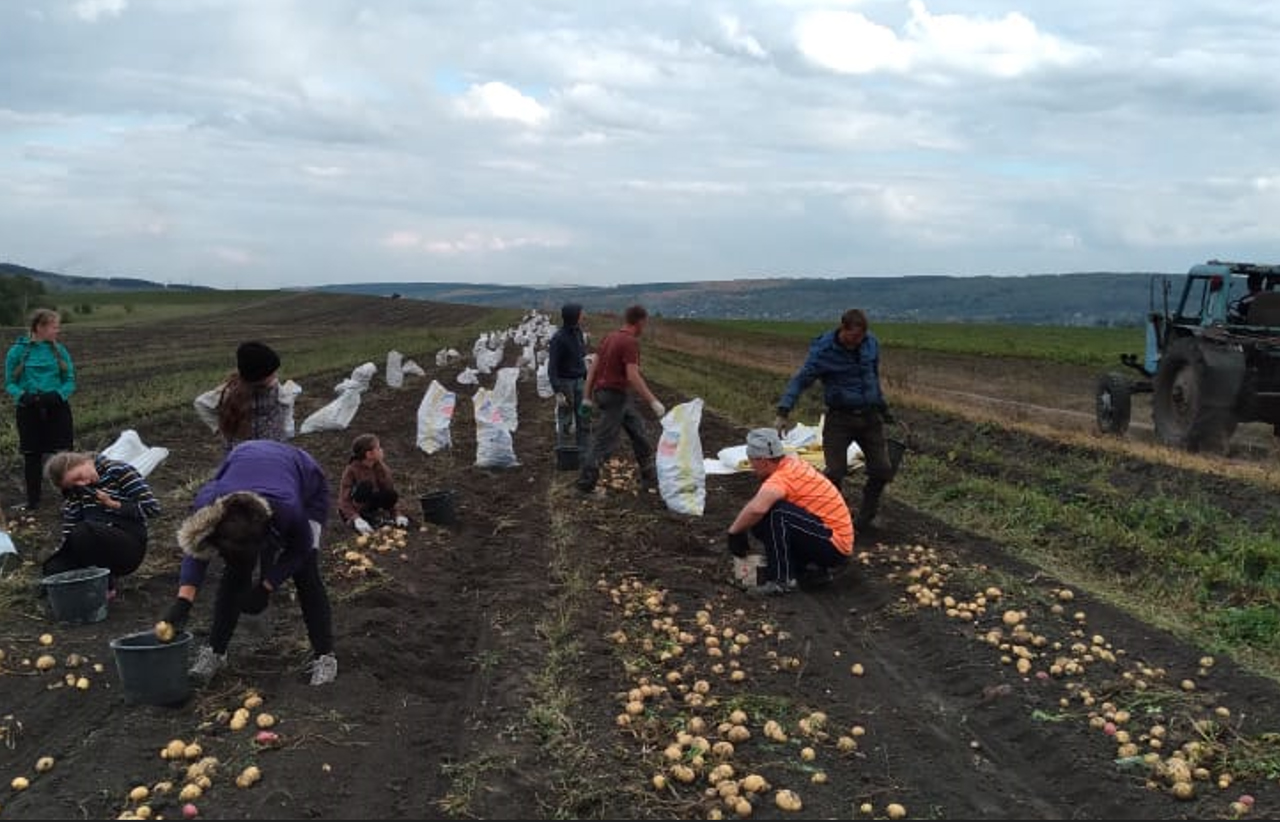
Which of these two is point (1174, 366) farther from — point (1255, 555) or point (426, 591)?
point (426, 591)

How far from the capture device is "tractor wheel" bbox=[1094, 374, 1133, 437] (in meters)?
15.0

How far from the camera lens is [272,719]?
4641 mm

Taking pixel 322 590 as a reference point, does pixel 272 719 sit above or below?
below

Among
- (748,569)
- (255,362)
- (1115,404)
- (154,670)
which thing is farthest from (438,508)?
(1115,404)

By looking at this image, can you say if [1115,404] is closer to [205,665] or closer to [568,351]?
[568,351]

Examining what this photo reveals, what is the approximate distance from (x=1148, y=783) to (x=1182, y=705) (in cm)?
92

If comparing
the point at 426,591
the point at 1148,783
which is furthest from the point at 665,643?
the point at 1148,783

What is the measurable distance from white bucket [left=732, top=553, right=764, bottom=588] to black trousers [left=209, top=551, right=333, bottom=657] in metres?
2.93

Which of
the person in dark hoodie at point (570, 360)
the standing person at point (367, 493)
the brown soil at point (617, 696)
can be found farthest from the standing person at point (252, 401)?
the person in dark hoodie at point (570, 360)

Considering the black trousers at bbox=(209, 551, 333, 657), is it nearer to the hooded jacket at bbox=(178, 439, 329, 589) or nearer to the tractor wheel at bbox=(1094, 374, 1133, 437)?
the hooded jacket at bbox=(178, 439, 329, 589)

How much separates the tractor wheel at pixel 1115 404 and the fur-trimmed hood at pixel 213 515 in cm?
1340

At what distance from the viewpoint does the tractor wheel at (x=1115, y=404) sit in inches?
592

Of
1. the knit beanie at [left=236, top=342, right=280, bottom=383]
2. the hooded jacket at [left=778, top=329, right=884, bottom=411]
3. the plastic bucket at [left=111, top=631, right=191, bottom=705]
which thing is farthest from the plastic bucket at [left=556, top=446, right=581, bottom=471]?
the plastic bucket at [left=111, top=631, right=191, bottom=705]

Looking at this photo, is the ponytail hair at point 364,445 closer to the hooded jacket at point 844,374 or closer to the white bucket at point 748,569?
the white bucket at point 748,569
